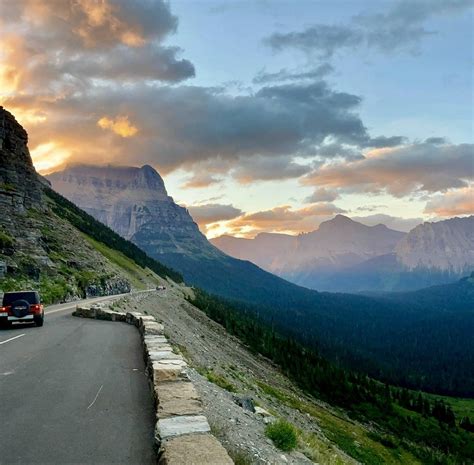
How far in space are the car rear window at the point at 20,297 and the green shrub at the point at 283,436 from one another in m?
24.5

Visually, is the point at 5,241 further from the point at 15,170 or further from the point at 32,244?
the point at 15,170

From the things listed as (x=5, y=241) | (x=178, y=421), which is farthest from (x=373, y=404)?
(x=178, y=421)

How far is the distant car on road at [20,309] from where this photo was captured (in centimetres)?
2933

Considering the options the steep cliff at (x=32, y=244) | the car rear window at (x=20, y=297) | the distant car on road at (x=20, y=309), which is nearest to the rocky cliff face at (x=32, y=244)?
the steep cliff at (x=32, y=244)

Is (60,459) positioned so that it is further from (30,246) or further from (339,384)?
(339,384)

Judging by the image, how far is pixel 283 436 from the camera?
484 inches

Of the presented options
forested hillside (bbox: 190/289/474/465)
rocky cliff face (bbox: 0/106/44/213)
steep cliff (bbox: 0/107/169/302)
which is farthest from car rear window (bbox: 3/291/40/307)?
forested hillside (bbox: 190/289/474/465)

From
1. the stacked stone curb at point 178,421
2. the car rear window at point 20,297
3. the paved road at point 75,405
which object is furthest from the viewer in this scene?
the car rear window at point 20,297

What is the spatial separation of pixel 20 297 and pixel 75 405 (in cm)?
2276

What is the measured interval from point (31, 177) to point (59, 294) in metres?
52.8

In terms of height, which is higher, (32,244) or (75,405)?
(32,244)

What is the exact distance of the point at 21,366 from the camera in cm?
1612

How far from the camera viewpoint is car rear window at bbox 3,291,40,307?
3019 centimetres

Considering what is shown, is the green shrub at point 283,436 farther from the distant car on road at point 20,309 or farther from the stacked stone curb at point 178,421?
the distant car on road at point 20,309
